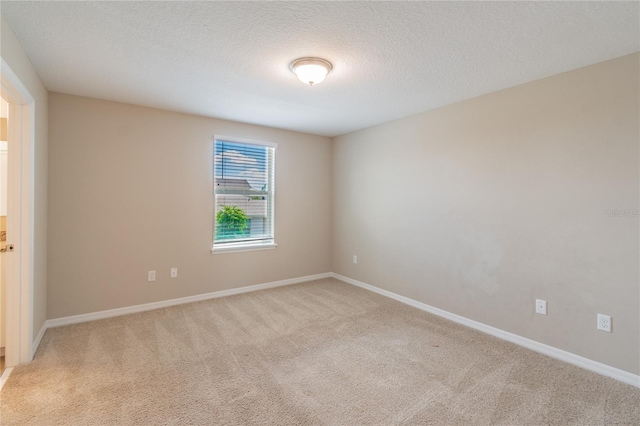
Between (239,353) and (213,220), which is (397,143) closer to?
(213,220)

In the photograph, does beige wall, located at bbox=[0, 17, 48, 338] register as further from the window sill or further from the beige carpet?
the window sill

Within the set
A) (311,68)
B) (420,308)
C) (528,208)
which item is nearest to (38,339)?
(311,68)

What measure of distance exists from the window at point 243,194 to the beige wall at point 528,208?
1772 mm

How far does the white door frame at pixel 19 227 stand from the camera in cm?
226

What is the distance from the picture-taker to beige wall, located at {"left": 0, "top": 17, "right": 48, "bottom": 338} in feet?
7.32

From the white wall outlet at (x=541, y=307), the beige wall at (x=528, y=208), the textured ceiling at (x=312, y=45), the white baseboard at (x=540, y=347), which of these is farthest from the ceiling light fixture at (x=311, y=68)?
the white baseboard at (x=540, y=347)

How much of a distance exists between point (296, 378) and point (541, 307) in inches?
89.3

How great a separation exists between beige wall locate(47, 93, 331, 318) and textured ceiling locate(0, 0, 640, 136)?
0.41m

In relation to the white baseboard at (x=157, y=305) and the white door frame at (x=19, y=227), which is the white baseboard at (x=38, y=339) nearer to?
the white baseboard at (x=157, y=305)

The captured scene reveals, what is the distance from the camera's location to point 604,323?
91.8 inches

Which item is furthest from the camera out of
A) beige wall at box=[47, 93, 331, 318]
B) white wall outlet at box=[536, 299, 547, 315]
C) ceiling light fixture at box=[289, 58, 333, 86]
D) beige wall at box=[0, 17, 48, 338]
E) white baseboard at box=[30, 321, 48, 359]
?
beige wall at box=[47, 93, 331, 318]

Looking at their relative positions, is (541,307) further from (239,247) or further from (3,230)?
(3,230)

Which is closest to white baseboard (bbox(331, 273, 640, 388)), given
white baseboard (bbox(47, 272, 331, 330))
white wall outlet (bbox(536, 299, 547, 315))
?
white wall outlet (bbox(536, 299, 547, 315))

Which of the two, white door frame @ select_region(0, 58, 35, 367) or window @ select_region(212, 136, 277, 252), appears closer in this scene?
white door frame @ select_region(0, 58, 35, 367)
